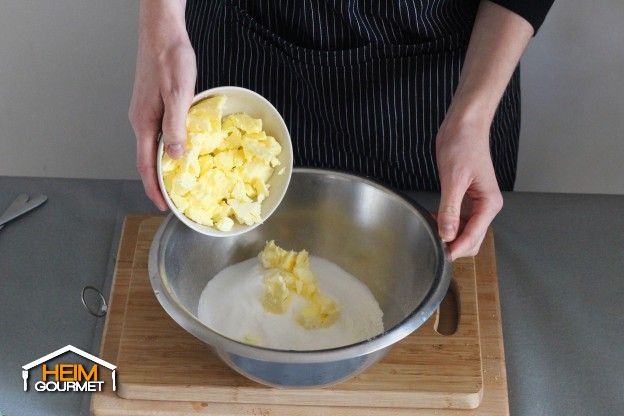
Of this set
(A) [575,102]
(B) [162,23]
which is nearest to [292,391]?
(B) [162,23]

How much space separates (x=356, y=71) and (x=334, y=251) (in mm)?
274

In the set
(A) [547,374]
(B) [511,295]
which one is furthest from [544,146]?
(A) [547,374]

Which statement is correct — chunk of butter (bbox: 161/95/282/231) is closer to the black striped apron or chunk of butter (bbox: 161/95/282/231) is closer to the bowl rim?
the bowl rim

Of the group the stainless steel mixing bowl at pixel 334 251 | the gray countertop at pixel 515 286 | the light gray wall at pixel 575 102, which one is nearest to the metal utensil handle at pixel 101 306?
the gray countertop at pixel 515 286

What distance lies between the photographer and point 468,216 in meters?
→ 1.11

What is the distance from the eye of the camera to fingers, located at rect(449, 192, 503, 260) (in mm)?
1053

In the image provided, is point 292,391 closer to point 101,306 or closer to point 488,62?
point 101,306

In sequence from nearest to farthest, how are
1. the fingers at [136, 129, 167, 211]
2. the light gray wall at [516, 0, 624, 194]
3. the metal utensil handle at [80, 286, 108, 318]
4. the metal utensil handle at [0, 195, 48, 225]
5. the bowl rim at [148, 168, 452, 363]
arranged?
the bowl rim at [148, 168, 452, 363]
the fingers at [136, 129, 167, 211]
the metal utensil handle at [80, 286, 108, 318]
the metal utensil handle at [0, 195, 48, 225]
the light gray wall at [516, 0, 624, 194]

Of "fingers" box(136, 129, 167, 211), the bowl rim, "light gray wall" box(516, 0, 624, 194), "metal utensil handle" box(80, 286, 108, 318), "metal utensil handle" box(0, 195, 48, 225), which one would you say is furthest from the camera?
"light gray wall" box(516, 0, 624, 194)

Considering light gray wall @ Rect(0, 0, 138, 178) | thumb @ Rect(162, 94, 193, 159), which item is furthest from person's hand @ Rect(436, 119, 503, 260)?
light gray wall @ Rect(0, 0, 138, 178)

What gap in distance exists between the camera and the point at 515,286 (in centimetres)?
122

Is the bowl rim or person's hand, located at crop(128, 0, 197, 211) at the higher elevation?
person's hand, located at crop(128, 0, 197, 211)

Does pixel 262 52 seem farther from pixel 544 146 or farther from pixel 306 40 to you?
pixel 544 146

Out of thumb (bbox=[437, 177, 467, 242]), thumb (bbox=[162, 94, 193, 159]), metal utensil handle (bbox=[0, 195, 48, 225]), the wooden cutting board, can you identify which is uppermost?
thumb (bbox=[162, 94, 193, 159])
